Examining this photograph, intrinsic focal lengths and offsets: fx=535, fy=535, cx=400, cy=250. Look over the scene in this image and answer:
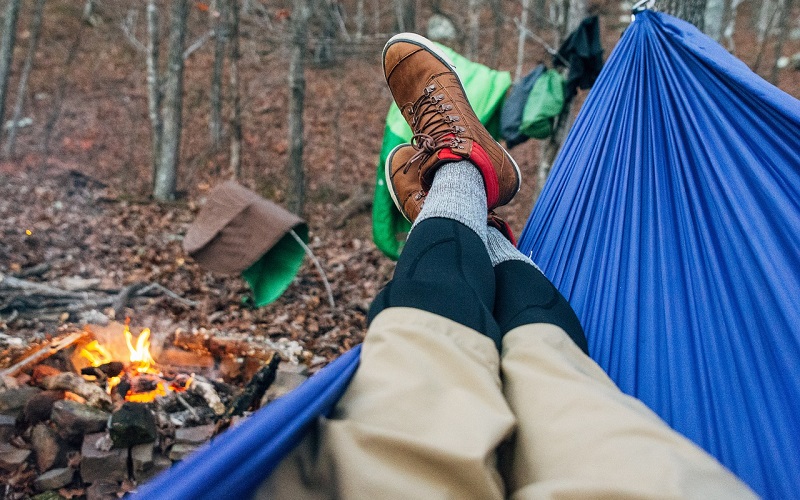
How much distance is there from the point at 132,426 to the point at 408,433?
4.25ft

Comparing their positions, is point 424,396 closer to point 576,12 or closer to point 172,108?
point 576,12

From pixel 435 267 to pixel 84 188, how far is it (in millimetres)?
6419

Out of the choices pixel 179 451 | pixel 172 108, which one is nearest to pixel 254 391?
pixel 179 451

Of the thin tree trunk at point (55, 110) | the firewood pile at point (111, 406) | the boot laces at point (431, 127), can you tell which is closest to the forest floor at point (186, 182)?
the thin tree trunk at point (55, 110)

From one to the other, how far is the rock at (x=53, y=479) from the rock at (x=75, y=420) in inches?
4.0

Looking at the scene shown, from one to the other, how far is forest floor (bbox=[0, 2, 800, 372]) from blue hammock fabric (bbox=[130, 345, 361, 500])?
1884 mm

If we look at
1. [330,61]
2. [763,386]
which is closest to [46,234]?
[763,386]

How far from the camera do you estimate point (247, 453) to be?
1.64 feet

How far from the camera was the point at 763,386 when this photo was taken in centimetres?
85

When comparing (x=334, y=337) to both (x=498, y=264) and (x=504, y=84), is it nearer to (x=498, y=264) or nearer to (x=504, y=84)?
(x=504, y=84)

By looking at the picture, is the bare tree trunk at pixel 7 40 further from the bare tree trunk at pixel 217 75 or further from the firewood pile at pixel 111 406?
the firewood pile at pixel 111 406

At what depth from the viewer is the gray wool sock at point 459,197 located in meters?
1.10

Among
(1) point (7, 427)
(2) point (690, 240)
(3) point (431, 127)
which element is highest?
(3) point (431, 127)

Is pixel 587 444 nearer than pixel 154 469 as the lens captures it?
Yes
